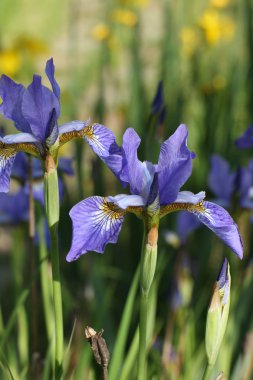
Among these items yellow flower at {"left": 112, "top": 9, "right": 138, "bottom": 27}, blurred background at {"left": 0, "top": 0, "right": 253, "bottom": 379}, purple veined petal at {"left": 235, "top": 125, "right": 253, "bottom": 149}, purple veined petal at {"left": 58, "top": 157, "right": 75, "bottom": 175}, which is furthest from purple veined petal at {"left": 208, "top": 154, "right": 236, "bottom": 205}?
yellow flower at {"left": 112, "top": 9, "right": 138, "bottom": 27}

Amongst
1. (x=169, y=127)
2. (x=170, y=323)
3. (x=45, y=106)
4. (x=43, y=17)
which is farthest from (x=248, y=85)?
(x=43, y=17)

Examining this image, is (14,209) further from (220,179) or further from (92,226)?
(92,226)

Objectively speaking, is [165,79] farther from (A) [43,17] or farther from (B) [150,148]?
(A) [43,17]

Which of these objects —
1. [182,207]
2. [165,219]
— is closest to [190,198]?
[182,207]

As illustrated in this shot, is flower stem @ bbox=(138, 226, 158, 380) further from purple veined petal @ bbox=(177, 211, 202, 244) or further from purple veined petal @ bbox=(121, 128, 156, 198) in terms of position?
purple veined petal @ bbox=(177, 211, 202, 244)

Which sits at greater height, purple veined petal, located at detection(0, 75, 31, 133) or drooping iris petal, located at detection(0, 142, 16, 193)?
purple veined petal, located at detection(0, 75, 31, 133)

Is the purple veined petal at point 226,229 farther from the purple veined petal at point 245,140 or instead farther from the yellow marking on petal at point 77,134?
the purple veined petal at point 245,140
